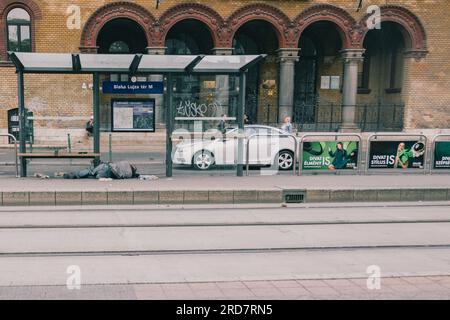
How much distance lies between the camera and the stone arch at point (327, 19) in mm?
23094

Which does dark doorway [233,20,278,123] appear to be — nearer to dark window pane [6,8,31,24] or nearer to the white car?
dark window pane [6,8,31,24]

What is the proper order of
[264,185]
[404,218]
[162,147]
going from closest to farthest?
[404,218] < [264,185] < [162,147]

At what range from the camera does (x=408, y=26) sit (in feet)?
77.0

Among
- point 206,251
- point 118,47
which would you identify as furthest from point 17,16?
point 206,251

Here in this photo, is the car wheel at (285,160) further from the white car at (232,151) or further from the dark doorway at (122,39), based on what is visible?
the dark doorway at (122,39)

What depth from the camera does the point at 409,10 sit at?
23344 millimetres

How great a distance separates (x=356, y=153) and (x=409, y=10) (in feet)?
42.6

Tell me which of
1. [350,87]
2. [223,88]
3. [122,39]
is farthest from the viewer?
[122,39]

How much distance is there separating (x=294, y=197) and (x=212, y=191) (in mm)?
1752

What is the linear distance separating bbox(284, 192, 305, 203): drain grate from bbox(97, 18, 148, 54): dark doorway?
52.1 ft

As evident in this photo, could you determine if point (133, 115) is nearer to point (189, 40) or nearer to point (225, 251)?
point (225, 251)

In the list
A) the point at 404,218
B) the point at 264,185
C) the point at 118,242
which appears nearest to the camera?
the point at 118,242
